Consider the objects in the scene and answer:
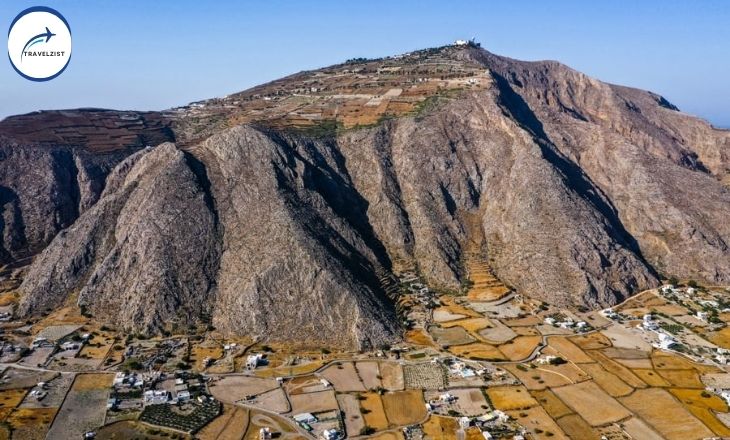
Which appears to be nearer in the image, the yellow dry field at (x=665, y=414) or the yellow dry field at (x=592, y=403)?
the yellow dry field at (x=665, y=414)

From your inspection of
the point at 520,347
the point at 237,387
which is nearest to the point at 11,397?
the point at 237,387

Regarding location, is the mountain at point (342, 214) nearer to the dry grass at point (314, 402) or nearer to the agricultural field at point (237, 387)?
the agricultural field at point (237, 387)

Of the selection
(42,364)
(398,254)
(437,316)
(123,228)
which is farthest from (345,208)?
(42,364)

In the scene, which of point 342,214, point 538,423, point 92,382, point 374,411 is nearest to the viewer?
point 538,423

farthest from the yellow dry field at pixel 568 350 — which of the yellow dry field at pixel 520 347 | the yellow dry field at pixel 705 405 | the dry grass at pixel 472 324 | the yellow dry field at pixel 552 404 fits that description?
the yellow dry field at pixel 705 405

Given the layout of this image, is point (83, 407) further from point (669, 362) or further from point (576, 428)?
point (669, 362)

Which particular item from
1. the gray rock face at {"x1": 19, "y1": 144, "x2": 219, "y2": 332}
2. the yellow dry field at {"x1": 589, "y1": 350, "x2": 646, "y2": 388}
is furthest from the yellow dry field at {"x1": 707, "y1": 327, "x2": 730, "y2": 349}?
the gray rock face at {"x1": 19, "y1": 144, "x2": 219, "y2": 332}
